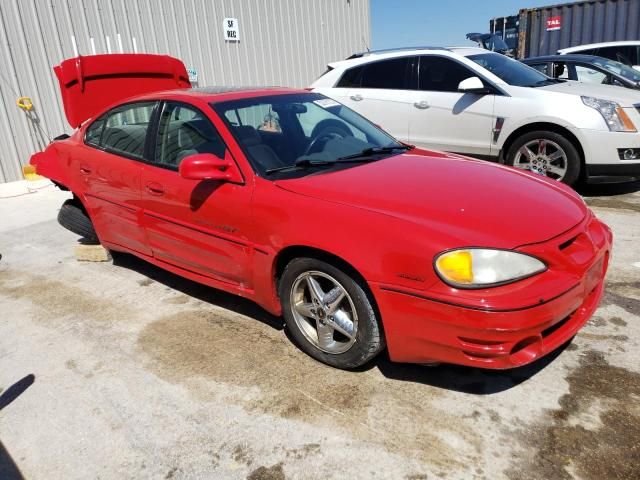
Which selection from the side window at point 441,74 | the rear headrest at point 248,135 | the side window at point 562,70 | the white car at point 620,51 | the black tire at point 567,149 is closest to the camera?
the rear headrest at point 248,135

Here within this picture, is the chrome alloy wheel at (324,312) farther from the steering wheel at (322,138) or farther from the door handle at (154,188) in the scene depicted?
the door handle at (154,188)

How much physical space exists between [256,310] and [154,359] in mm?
791

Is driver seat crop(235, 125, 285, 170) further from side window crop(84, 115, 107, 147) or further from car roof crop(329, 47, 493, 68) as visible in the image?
car roof crop(329, 47, 493, 68)

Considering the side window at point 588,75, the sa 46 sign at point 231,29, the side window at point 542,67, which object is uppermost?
the sa 46 sign at point 231,29

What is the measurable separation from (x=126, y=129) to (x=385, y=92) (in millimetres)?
3577

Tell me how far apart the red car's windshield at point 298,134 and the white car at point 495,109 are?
8.39 ft

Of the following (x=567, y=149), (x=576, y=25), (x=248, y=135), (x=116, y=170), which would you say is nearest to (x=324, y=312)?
(x=248, y=135)

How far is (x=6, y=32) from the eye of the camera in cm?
764

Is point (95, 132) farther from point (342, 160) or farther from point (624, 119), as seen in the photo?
point (624, 119)

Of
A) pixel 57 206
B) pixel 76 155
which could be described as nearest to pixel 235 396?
pixel 76 155

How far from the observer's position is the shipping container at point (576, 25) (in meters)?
14.0

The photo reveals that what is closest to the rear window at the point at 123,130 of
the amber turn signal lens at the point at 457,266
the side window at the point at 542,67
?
the amber turn signal lens at the point at 457,266

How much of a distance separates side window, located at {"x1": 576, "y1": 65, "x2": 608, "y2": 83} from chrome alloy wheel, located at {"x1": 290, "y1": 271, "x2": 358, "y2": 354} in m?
7.71

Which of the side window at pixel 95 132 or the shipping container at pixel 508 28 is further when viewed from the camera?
the shipping container at pixel 508 28
